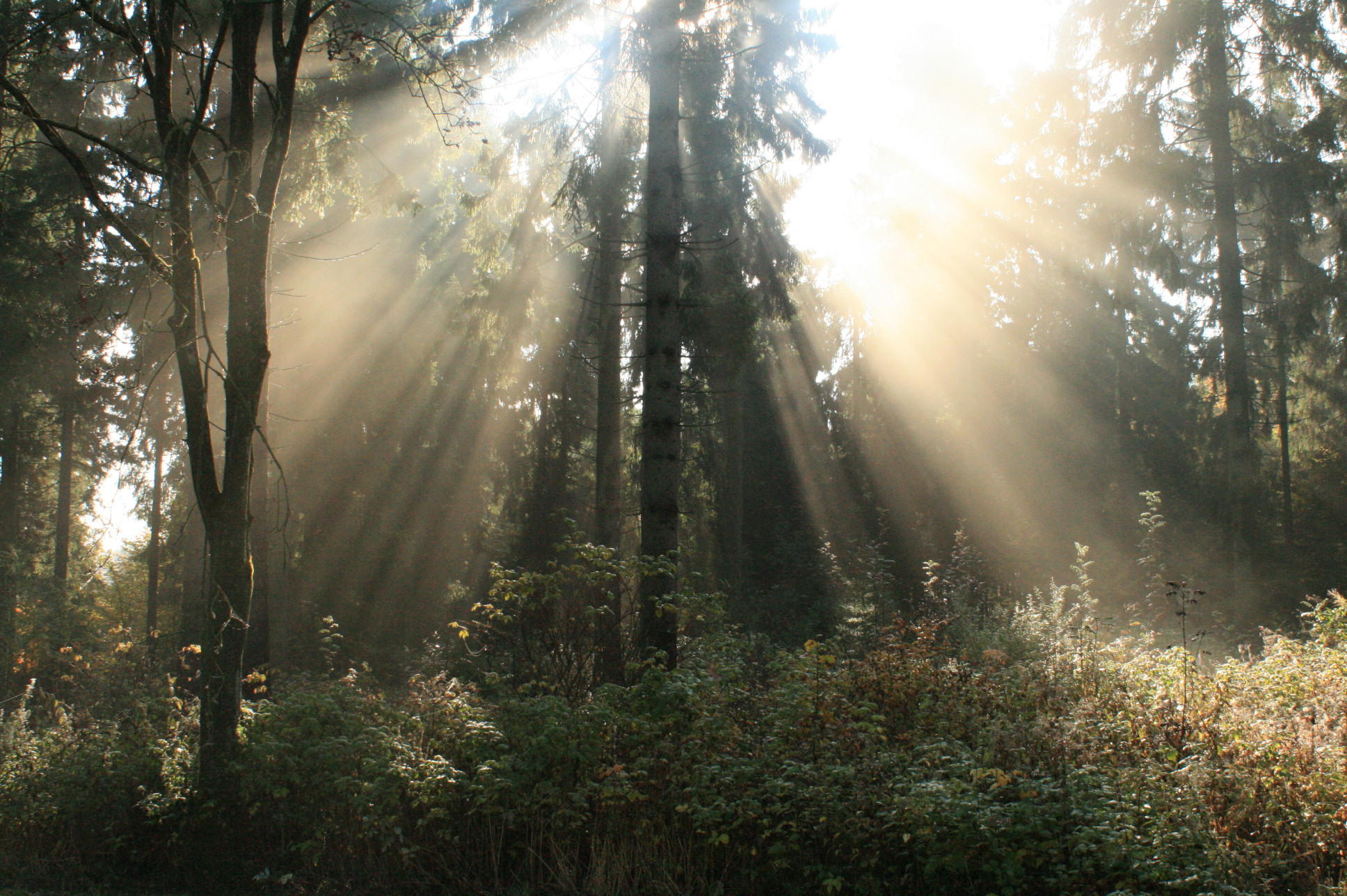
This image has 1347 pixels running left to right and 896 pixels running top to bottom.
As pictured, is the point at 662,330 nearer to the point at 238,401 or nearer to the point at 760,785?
the point at 238,401

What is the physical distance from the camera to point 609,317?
39.4 feet

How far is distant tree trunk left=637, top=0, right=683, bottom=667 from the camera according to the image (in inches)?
304

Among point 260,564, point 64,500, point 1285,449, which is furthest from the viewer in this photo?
point 1285,449

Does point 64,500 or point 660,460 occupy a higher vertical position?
point 64,500

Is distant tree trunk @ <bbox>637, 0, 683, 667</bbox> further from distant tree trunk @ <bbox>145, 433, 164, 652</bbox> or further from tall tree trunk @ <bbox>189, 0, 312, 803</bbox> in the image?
distant tree trunk @ <bbox>145, 433, 164, 652</bbox>

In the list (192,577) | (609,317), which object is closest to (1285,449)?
(609,317)

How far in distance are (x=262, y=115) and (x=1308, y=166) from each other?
17576 mm

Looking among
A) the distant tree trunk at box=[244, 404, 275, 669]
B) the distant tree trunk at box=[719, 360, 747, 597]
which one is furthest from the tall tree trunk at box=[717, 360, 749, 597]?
the distant tree trunk at box=[244, 404, 275, 669]

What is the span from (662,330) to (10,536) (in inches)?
679

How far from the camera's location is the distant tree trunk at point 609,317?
423 inches

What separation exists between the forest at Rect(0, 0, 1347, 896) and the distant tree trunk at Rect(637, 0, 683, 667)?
0.06m

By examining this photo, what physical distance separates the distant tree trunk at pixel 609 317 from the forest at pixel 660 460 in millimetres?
83

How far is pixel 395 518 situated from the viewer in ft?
55.3

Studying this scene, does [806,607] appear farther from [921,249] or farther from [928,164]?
[928,164]
